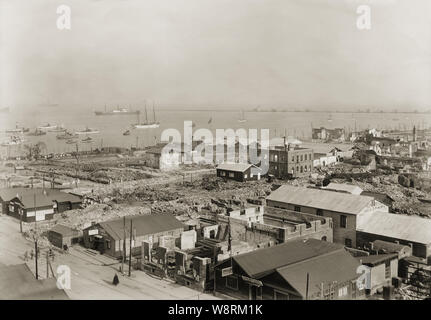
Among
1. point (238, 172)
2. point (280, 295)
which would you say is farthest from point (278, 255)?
point (238, 172)

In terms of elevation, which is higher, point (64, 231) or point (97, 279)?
point (64, 231)

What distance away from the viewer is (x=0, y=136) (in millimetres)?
125562

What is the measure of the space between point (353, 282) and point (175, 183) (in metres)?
31.9

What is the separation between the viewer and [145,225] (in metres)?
28.2

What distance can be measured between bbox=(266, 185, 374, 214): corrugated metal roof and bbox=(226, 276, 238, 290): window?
398 inches

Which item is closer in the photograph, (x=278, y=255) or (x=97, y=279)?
(x=278, y=255)

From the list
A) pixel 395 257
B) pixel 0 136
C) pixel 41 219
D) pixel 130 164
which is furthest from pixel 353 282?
pixel 0 136

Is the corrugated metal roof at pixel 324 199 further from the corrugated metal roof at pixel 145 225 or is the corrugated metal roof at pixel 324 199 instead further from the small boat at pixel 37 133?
the small boat at pixel 37 133

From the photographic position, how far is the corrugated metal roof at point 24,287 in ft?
57.0

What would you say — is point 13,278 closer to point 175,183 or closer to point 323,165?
point 175,183

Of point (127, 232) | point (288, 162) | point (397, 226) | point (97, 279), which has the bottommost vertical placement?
point (97, 279)

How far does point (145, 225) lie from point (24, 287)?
10594 mm

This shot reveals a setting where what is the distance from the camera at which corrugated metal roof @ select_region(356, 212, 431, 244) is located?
2475 cm

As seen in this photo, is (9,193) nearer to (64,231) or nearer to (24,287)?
(64,231)
